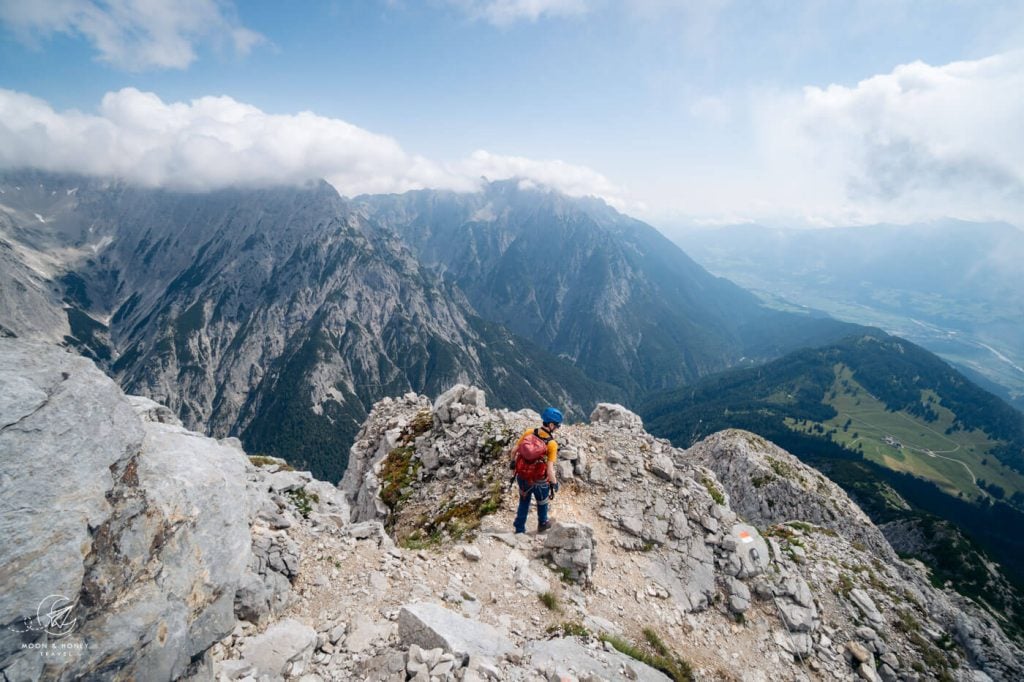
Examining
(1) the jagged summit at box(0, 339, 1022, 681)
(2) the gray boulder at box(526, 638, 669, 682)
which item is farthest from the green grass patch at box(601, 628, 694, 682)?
(2) the gray boulder at box(526, 638, 669, 682)

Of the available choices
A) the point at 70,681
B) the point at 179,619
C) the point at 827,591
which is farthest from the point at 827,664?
the point at 70,681

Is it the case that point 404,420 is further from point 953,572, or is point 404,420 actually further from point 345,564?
point 953,572

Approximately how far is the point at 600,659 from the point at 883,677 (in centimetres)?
1692

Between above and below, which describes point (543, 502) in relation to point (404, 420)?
above

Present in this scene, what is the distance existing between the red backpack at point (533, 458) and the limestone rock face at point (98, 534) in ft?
31.1

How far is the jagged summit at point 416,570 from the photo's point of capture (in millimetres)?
7270

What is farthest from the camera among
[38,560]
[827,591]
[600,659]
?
[827,591]

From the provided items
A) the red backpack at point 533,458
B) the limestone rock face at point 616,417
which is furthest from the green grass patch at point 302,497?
the limestone rock face at point 616,417

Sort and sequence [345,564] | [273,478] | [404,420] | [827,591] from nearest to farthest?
[345,564] → [827,591] → [273,478] → [404,420]

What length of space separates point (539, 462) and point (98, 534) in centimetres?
1221

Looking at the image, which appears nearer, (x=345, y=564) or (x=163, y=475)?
(x=163, y=475)

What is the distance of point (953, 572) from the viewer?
241 ft

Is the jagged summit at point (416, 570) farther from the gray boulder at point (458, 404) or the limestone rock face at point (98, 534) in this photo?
the gray boulder at point (458, 404)

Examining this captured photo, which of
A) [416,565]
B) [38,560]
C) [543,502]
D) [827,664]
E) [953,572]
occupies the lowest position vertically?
[953,572]
